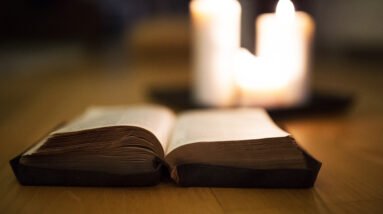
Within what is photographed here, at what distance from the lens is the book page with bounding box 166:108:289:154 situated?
549 millimetres

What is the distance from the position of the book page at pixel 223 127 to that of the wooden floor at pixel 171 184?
70 millimetres

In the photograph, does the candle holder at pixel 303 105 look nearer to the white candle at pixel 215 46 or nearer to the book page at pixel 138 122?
the white candle at pixel 215 46

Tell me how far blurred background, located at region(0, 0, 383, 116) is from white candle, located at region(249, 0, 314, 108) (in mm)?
378

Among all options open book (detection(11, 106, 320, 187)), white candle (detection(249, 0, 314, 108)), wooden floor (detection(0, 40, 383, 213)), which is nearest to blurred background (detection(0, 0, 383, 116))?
wooden floor (detection(0, 40, 383, 213))

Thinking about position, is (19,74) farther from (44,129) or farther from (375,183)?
(375,183)

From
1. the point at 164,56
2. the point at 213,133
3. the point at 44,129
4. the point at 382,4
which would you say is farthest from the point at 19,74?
the point at 382,4

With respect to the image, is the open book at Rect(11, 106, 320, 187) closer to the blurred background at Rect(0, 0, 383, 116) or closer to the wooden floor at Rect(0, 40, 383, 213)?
the wooden floor at Rect(0, 40, 383, 213)

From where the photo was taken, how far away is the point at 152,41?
2.83 meters

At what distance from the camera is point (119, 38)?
2938 millimetres

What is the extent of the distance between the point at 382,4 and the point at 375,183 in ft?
5.79

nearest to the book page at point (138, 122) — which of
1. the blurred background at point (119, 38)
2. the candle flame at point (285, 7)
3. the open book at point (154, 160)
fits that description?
the open book at point (154, 160)

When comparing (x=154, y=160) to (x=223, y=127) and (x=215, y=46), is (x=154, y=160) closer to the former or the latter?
(x=223, y=127)

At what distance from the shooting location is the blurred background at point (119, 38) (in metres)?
1.69

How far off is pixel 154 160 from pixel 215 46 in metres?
0.53
